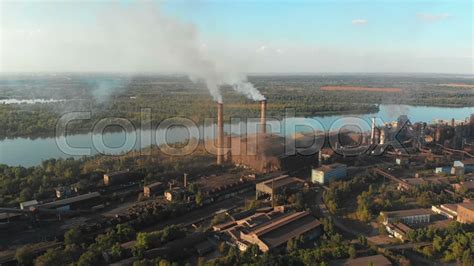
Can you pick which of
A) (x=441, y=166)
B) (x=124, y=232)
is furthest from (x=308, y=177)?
(x=124, y=232)

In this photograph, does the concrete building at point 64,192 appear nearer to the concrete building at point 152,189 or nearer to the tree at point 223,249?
the concrete building at point 152,189

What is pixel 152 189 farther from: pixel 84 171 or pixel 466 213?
pixel 466 213

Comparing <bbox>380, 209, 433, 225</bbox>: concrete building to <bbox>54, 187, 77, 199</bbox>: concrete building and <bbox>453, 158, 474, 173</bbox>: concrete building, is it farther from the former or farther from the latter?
<bbox>54, 187, 77, 199</bbox>: concrete building

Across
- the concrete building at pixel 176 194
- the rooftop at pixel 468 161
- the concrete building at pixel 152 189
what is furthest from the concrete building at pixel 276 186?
the rooftop at pixel 468 161

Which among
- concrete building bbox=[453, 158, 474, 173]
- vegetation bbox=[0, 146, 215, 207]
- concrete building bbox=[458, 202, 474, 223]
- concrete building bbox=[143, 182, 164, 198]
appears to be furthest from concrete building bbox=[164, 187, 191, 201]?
concrete building bbox=[453, 158, 474, 173]

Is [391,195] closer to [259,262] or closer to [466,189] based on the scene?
[466,189]
